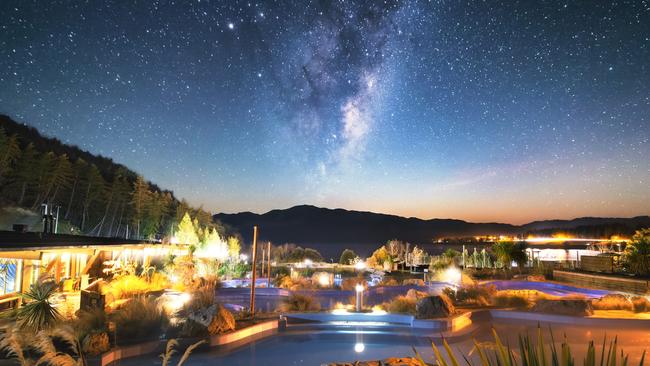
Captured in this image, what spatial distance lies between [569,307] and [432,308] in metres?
3.47

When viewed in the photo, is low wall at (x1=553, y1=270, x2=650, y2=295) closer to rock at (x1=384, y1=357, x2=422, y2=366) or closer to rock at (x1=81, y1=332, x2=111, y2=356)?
rock at (x1=384, y1=357, x2=422, y2=366)

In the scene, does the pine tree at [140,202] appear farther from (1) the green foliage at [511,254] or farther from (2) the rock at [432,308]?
(2) the rock at [432,308]

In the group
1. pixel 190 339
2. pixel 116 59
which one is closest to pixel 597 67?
pixel 190 339

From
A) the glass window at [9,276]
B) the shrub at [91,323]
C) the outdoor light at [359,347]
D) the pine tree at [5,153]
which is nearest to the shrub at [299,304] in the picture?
the outdoor light at [359,347]

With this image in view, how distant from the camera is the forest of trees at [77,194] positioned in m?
29.7

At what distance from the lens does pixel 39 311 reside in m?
7.28

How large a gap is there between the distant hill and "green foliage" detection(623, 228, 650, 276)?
78.0 meters

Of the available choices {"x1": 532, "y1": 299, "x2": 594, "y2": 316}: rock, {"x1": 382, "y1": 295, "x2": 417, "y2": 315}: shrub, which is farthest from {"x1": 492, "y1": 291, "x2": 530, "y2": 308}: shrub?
{"x1": 382, "y1": 295, "x2": 417, "y2": 315}: shrub

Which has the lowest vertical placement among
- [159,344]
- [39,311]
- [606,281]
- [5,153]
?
[159,344]

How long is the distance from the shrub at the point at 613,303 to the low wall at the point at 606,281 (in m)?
1.97

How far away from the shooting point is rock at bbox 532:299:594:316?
11.0 m

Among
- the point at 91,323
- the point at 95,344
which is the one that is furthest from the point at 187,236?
the point at 95,344

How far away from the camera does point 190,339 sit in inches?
309

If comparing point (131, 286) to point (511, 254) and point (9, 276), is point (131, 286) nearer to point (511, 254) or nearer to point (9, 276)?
point (9, 276)
